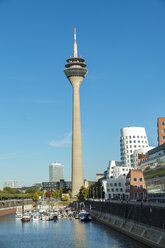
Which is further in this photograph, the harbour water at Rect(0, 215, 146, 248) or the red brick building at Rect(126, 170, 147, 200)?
the red brick building at Rect(126, 170, 147, 200)

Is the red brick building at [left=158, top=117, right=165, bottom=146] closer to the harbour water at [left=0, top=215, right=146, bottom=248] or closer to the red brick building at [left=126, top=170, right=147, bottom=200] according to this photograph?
the red brick building at [left=126, top=170, right=147, bottom=200]

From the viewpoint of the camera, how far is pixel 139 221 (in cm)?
8394

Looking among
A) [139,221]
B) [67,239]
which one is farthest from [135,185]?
[139,221]

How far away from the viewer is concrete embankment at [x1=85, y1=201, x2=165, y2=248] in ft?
227

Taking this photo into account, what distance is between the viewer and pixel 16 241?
9269cm

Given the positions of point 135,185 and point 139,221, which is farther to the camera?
point 135,185

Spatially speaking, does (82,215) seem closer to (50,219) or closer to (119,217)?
(50,219)

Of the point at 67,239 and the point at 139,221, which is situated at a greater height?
the point at 139,221

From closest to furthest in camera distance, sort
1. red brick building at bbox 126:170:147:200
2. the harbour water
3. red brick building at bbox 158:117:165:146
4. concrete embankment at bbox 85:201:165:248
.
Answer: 1. concrete embankment at bbox 85:201:165:248
2. the harbour water
3. red brick building at bbox 126:170:147:200
4. red brick building at bbox 158:117:165:146

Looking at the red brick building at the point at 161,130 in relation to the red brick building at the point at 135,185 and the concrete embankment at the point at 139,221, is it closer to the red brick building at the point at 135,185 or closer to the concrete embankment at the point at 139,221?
the red brick building at the point at 135,185

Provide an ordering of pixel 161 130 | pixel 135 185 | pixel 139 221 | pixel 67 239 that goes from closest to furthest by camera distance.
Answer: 1. pixel 139 221
2. pixel 67 239
3. pixel 135 185
4. pixel 161 130

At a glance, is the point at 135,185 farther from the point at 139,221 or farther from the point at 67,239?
the point at 139,221

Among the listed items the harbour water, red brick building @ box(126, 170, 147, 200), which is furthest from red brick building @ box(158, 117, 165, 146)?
the harbour water

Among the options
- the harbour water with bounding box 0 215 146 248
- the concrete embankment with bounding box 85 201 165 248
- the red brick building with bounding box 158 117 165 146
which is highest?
the red brick building with bounding box 158 117 165 146
